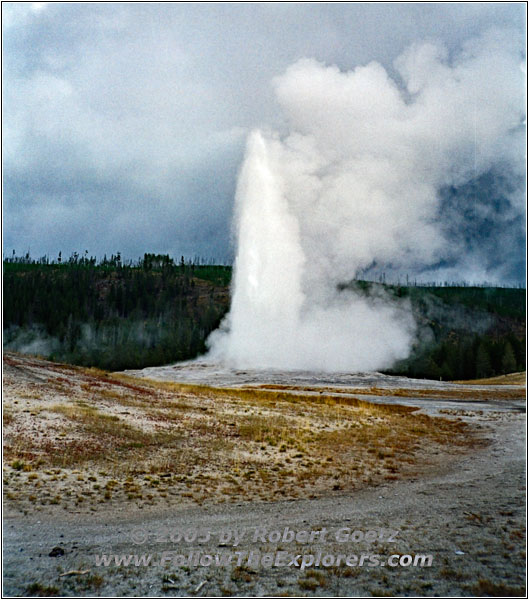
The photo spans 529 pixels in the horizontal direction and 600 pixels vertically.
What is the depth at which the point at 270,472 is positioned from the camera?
1531 centimetres

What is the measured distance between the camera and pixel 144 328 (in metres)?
144

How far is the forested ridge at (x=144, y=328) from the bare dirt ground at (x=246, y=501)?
84995mm

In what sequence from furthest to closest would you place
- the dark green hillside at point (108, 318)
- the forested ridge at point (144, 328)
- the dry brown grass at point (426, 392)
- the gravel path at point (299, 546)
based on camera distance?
the dark green hillside at point (108, 318)
the forested ridge at point (144, 328)
the dry brown grass at point (426, 392)
the gravel path at point (299, 546)

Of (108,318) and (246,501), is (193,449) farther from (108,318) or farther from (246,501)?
(108,318)

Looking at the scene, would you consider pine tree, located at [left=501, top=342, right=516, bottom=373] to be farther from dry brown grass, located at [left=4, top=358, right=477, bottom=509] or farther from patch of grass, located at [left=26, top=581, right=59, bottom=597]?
patch of grass, located at [left=26, top=581, right=59, bottom=597]

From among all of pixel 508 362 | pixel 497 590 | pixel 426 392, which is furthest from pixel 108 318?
pixel 497 590

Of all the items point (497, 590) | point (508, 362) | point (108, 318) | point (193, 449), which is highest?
point (108, 318)

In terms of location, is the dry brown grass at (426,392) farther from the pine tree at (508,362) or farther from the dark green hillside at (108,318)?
the dark green hillside at (108,318)

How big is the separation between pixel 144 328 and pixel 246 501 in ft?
Result: 449

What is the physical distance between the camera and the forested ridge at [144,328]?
106 metres

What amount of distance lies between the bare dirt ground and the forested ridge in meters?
85.0

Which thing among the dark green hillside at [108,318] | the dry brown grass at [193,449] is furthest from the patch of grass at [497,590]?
the dark green hillside at [108,318]

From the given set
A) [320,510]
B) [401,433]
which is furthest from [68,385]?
[320,510]

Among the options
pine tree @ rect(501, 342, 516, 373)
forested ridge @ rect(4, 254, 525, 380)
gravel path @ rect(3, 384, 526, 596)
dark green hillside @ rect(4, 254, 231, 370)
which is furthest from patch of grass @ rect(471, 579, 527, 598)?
pine tree @ rect(501, 342, 516, 373)
